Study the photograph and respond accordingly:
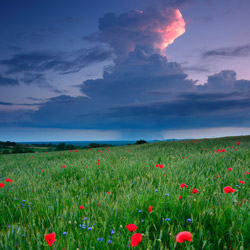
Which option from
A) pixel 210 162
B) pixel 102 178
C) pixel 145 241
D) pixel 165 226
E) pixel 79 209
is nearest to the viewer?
pixel 145 241

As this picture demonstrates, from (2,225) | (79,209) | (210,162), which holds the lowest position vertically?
(2,225)

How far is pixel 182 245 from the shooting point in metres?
2.05

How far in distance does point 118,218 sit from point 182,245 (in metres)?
0.90

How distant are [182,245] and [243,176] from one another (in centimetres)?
345

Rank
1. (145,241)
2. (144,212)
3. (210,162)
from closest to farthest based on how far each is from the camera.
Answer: (145,241)
(144,212)
(210,162)

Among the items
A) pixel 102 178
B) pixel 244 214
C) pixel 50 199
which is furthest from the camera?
pixel 102 178

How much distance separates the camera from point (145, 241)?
1.98 metres

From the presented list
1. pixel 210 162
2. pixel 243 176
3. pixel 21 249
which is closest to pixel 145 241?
pixel 21 249

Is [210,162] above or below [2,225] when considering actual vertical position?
above

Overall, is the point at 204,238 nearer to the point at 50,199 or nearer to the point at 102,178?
the point at 50,199

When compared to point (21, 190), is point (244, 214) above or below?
above

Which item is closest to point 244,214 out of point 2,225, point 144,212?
point 144,212

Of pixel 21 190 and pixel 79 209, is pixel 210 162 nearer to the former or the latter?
pixel 79 209

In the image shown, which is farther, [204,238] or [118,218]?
[118,218]
